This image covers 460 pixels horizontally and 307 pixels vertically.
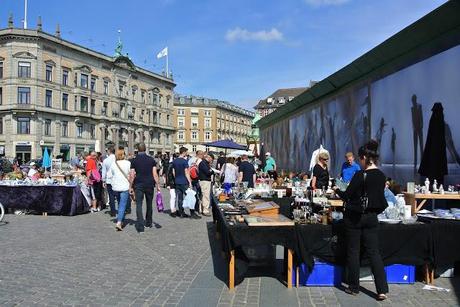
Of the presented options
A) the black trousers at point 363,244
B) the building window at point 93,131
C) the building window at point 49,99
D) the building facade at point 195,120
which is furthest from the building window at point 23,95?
the black trousers at point 363,244

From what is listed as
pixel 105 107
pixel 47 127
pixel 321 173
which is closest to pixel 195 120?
pixel 105 107

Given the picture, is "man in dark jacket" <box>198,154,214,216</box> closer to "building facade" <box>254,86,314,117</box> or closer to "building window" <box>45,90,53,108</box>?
"building window" <box>45,90,53,108</box>

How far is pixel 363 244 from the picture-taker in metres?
5.39

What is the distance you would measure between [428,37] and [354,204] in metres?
5.59

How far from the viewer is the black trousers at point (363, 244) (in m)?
5.24

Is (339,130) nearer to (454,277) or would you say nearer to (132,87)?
(454,277)

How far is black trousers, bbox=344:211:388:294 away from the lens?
5242 millimetres

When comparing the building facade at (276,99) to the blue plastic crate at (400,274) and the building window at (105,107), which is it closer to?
the building window at (105,107)

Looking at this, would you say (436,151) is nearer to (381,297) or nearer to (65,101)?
(381,297)

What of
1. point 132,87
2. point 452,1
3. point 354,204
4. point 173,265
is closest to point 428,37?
point 452,1

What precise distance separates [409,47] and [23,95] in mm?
56302

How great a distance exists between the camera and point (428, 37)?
9242 mm

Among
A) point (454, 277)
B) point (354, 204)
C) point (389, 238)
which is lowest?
point (454, 277)

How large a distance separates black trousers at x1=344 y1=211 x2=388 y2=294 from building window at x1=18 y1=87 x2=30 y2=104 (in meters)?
59.1
